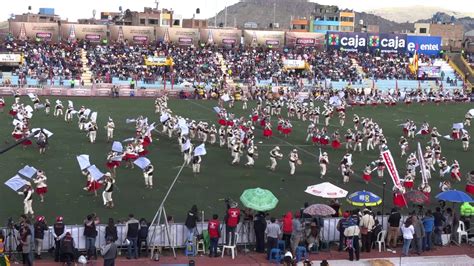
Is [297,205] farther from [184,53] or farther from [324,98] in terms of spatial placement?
[184,53]

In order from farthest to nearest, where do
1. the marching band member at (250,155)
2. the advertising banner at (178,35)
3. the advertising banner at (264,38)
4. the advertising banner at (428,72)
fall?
the advertising banner at (264,38) → the advertising banner at (178,35) → the advertising banner at (428,72) → the marching band member at (250,155)

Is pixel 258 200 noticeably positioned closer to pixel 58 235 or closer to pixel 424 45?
pixel 58 235

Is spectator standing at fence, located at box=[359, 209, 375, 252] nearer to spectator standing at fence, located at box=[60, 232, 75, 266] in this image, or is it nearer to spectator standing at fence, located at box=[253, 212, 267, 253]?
spectator standing at fence, located at box=[253, 212, 267, 253]

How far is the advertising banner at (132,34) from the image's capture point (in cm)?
6981

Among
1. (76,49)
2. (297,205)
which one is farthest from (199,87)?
(297,205)

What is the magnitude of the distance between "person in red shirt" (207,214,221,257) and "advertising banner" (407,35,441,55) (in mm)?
64026

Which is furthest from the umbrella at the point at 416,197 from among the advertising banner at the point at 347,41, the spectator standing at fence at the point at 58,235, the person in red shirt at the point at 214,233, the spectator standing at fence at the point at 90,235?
the advertising banner at the point at 347,41

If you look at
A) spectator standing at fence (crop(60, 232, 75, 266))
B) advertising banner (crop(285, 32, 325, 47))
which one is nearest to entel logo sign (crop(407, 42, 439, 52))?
advertising banner (crop(285, 32, 325, 47))

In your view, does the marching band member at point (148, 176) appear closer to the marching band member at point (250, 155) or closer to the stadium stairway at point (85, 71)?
the marching band member at point (250, 155)

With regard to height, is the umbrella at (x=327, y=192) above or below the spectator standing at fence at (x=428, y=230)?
above

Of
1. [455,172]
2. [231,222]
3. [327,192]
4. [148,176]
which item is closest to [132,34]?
[148,176]

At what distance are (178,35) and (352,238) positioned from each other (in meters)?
57.1

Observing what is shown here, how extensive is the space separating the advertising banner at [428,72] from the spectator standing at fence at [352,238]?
54.6 metres

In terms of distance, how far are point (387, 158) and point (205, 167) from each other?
854 cm
